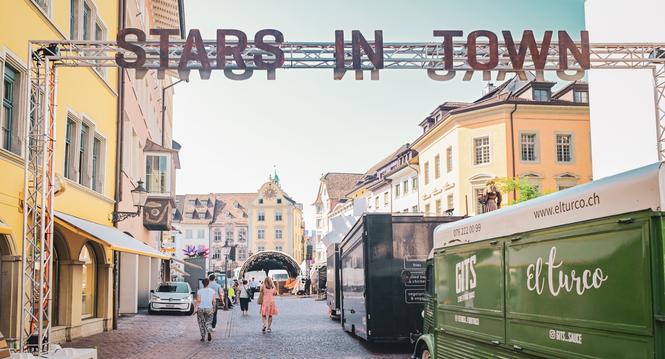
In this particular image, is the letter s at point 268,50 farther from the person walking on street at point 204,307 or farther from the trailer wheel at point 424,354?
the person walking on street at point 204,307

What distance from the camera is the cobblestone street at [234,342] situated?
56.0 feet

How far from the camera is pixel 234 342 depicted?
2030 cm

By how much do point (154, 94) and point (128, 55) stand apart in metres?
26.2

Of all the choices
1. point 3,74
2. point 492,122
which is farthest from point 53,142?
point 492,122

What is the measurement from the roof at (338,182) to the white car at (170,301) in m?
70.3

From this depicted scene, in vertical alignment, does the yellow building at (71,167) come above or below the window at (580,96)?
below

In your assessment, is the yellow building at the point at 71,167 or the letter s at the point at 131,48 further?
the yellow building at the point at 71,167

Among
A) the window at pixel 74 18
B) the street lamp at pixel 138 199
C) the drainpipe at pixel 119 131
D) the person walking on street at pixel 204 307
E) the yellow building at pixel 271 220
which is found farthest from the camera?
the yellow building at pixel 271 220

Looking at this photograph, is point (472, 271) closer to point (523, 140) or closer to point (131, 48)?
point (131, 48)

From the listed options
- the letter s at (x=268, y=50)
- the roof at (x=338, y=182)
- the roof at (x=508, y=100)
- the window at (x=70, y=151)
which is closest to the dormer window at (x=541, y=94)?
the roof at (x=508, y=100)

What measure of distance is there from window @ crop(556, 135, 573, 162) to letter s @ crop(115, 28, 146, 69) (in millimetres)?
35259

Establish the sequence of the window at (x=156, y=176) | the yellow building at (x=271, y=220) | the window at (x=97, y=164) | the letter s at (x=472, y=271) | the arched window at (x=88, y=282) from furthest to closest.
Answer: the yellow building at (x=271, y=220)
the window at (x=156, y=176)
the window at (x=97, y=164)
the arched window at (x=88, y=282)
the letter s at (x=472, y=271)

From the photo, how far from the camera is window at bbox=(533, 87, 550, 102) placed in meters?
45.3

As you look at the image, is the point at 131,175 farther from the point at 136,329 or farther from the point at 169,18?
the point at 169,18
